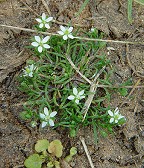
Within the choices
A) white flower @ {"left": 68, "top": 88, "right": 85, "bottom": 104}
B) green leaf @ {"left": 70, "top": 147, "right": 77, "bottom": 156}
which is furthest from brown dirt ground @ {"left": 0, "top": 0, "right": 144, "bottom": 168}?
white flower @ {"left": 68, "top": 88, "right": 85, "bottom": 104}

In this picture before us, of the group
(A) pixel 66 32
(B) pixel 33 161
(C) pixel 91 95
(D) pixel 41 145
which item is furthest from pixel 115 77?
(B) pixel 33 161

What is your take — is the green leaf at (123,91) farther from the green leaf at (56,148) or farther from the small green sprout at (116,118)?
the green leaf at (56,148)

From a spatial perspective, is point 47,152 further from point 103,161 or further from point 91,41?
point 91,41

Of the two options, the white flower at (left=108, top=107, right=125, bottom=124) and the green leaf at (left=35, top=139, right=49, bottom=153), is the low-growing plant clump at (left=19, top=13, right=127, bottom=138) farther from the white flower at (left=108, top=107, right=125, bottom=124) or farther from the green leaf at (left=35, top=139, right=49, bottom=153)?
the green leaf at (left=35, top=139, right=49, bottom=153)

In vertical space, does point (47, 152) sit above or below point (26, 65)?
below

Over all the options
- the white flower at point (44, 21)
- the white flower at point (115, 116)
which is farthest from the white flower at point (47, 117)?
the white flower at point (44, 21)

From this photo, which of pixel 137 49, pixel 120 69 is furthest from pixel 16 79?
pixel 137 49
